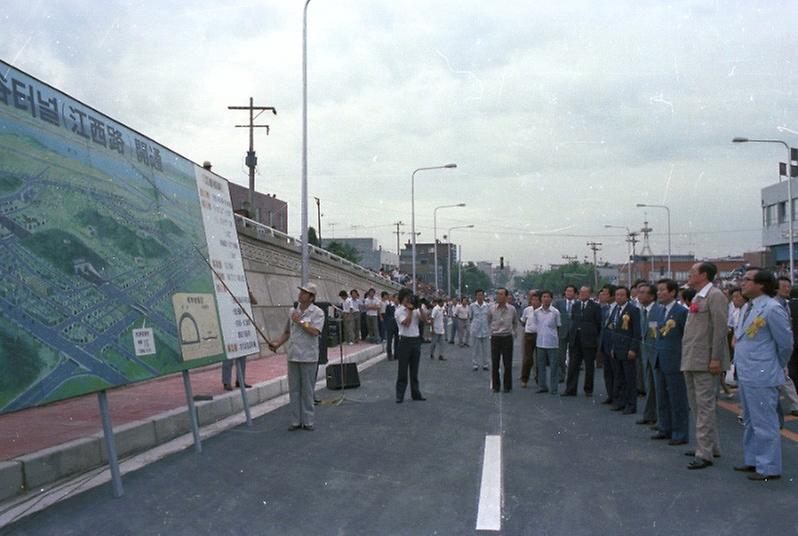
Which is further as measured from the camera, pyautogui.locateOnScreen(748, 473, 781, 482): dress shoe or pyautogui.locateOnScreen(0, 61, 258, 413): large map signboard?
pyautogui.locateOnScreen(748, 473, 781, 482): dress shoe

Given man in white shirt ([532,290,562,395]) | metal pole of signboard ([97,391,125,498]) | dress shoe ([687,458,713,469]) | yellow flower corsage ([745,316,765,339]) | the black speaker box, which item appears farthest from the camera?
the black speaker box

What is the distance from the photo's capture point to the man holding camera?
1088 centimetres

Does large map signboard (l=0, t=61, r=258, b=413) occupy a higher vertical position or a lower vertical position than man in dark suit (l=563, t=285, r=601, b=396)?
higher

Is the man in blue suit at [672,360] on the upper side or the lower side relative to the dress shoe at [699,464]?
upper

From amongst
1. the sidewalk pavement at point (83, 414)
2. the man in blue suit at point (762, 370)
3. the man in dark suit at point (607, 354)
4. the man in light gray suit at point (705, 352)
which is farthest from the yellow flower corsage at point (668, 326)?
the sidewalk pavement at point (83, 414)

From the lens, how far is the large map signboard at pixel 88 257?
15.3ft

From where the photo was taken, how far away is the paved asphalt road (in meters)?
4.80

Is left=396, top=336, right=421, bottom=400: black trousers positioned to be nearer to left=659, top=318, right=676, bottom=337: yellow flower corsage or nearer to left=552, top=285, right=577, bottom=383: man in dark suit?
left=552, top=285, right=577, bottom=383: man in dark suit

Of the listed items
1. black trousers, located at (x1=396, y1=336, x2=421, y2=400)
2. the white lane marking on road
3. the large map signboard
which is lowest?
the white lane marking on road

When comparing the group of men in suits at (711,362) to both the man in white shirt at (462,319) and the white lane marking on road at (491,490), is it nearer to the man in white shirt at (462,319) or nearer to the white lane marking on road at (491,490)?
the white lane marking on road at (491,490)

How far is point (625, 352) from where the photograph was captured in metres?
10.1

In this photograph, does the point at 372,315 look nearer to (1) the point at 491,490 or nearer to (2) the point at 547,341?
(2) the point at 547,341

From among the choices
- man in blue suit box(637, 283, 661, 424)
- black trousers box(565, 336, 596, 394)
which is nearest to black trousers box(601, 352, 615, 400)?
black trousers box(565, 336, 596, 394)

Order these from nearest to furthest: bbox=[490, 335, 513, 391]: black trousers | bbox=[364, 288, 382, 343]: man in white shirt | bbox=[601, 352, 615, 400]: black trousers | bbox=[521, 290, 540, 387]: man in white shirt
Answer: bbox=[601, 352, 615, 400]: black trousers < bbox=[490, 335, 513, 391]: black trousers < bbox=[521, 290, 540, 387]: man in white shirt < bbox=[364, 288, 382, 343]: man in white shirt
